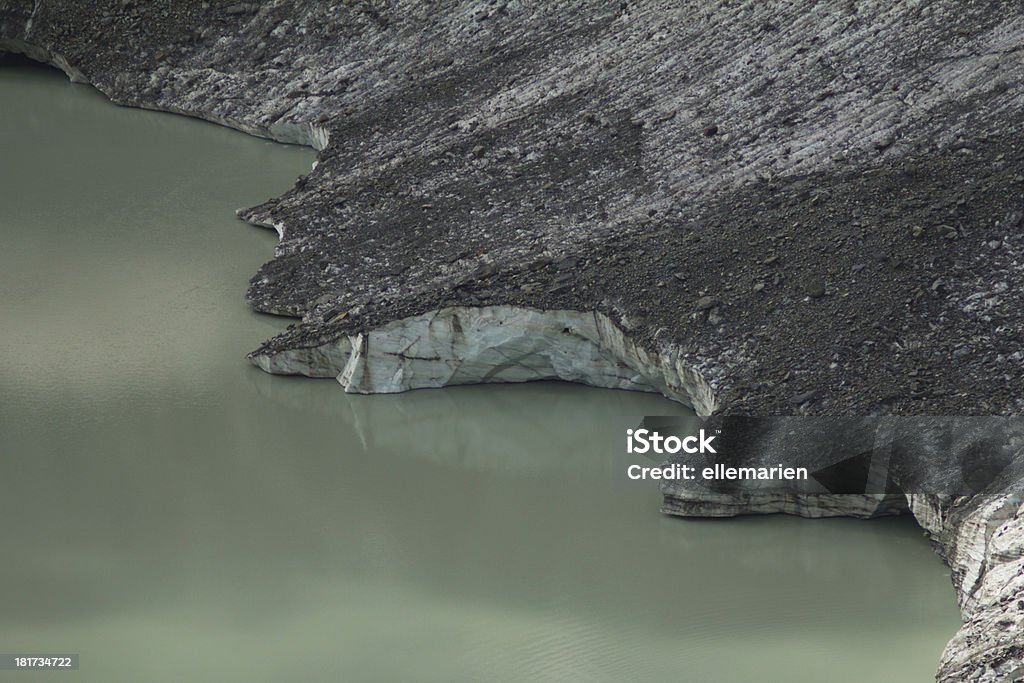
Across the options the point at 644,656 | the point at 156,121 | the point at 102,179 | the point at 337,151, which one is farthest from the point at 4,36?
the point at 644,656

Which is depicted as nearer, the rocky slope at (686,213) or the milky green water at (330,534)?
the milky green water at (330,534)

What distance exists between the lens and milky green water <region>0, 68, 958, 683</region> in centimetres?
1079

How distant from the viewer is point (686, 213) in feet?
48.9

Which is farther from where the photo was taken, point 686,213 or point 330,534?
point 686,213

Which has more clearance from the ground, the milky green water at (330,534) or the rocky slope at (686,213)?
the rocky slope at (686,213)

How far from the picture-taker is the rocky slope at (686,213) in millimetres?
12820

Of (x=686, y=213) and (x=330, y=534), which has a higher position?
(x=686, y=213)

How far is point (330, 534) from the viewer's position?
1220 cm

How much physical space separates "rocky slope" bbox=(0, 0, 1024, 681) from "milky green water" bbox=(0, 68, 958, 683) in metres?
0.55

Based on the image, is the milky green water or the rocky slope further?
the rocky slope

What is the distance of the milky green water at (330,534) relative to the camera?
10.8 meters

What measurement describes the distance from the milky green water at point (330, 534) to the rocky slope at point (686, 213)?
1.80 ft

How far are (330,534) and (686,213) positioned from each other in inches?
183

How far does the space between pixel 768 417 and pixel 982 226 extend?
2.62m
